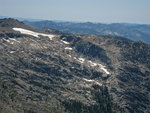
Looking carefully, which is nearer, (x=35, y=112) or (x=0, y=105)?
(x=0, y=105)

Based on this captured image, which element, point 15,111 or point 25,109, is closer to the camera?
point 15,111

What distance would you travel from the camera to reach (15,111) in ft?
604

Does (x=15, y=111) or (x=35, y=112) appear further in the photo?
(x=35, y=112)

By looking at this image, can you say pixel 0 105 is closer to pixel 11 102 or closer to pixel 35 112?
pixel 11 102

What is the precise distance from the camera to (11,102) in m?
199

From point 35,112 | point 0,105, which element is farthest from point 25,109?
point 0,105

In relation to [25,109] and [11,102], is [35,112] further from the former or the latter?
[11,102]

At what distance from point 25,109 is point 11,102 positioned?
48.9ft

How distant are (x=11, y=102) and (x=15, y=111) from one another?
17543mm

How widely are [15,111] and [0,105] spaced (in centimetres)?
1350

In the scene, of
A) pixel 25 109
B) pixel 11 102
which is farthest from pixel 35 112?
pixel 11 102

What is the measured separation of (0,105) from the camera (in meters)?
184

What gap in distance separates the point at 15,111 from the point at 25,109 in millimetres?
13230

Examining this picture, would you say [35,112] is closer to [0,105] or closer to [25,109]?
[25,109]
